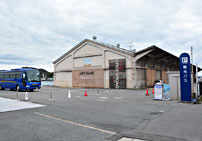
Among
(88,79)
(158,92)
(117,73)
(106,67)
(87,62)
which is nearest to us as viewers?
(158,92)

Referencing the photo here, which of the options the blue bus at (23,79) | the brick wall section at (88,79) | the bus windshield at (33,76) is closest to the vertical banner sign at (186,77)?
the blue bus at (23,79)

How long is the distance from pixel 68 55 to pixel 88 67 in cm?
724

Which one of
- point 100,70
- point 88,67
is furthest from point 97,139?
point 88,67

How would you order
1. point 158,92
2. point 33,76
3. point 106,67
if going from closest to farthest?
point 158,92
point 33,76
point 106,67

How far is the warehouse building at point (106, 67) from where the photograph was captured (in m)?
33.3

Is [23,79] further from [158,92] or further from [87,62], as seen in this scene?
[158,92]

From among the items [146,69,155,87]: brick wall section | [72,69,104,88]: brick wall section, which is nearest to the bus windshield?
[72,69,104,88]: brick wall section


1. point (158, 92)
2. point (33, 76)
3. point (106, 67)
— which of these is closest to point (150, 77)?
point (106, 67)

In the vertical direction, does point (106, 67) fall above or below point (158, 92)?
above

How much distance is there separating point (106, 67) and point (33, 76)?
15278mm

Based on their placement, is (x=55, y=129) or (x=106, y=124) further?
(x=106, y=124)

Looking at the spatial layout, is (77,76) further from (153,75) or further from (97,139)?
(97,139)

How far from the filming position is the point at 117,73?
3447cm

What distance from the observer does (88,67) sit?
39312 mm
